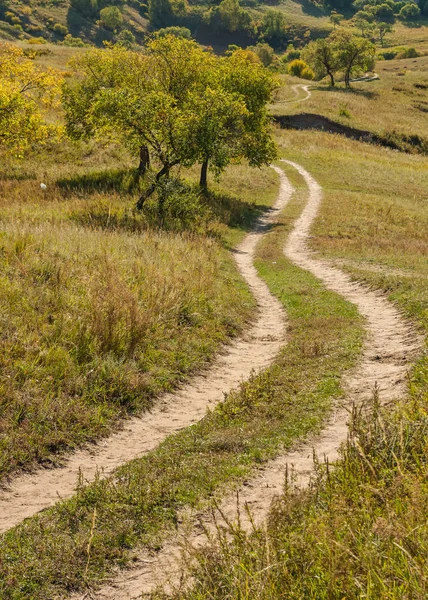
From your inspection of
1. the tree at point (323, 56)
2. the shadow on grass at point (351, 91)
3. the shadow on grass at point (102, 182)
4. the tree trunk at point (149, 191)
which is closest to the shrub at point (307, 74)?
the tree at point (323, 56)

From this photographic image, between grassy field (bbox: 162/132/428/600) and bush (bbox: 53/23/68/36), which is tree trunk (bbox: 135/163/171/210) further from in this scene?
bush (bbox: 53/23/68/36)

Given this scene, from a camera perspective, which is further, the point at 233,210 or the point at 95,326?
the point at 233,210

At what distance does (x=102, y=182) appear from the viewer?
31.9m

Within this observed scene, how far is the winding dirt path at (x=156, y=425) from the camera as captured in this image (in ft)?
21.3

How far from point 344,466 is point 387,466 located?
1.55 feet

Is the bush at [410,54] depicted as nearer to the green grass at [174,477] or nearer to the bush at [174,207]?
the bush at [174,207]

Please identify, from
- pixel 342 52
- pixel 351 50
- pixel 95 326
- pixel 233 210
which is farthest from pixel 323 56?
pixel 95 326

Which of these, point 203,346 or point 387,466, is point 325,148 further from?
point 387,466

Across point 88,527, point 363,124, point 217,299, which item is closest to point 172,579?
point 88,527

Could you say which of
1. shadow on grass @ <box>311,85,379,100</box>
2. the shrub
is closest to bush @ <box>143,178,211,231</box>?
shadow on grass @ <box>311,85,379,100</box>

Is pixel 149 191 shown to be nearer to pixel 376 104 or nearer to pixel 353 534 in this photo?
pixel 353 534

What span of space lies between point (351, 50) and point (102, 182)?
7839 centimetres

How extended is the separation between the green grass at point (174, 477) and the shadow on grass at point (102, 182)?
2157cm

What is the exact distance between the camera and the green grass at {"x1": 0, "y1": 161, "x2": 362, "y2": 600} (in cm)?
514
